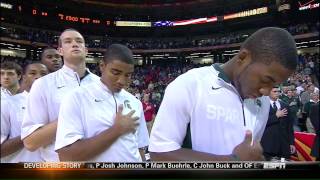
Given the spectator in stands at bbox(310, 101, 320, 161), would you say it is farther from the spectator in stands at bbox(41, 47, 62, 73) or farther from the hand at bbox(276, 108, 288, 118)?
the spectator in stands at bbox(41, 47, 62, 73)

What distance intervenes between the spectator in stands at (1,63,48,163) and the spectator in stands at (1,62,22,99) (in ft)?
0.09

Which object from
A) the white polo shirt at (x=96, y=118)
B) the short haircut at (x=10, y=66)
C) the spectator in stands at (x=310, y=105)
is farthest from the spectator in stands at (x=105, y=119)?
the spectator in stands at (x=310, y=105)

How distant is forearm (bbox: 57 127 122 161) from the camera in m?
1.41

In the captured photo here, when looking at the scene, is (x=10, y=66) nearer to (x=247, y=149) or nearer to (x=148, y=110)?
(x=148, y=110)

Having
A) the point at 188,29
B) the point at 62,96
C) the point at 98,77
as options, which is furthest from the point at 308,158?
the point at 62,96

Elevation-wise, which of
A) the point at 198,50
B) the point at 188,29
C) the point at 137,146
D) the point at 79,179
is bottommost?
the point at 79,179

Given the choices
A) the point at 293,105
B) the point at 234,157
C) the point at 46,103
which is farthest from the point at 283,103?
the point at 46,103

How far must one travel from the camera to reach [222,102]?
1.25 meters

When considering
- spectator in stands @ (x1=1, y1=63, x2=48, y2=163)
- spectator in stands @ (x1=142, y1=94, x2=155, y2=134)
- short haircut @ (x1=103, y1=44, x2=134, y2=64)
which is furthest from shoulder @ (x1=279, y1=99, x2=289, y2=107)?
spectator in stands @ (x1=1, y1=63, x2=48, y2=163)

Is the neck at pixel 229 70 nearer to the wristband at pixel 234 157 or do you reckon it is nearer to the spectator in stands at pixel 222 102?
the spectator in stands at pixel 222 102

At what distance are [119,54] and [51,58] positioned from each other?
45 centimetres

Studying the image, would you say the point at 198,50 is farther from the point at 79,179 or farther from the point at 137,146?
the point at 79,179

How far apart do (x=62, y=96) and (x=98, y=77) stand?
19cm

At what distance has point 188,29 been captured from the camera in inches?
72.4
